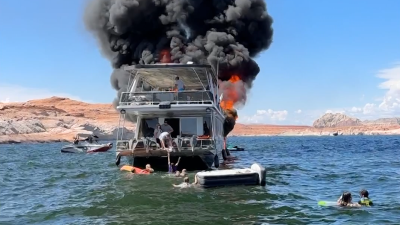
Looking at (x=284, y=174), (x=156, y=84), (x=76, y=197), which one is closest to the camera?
(x=76, y=197)

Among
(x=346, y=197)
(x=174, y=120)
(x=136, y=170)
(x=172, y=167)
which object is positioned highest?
(x=174, y=120)

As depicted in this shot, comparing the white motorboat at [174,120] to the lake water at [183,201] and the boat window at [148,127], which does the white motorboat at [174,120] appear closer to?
the boat window at [148,127]

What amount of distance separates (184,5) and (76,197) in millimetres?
35403

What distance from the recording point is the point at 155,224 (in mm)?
14109

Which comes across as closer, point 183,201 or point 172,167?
point 183,201

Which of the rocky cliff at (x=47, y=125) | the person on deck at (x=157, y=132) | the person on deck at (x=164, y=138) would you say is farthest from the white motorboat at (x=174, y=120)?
the rocky cliff at (x=47, y=125)

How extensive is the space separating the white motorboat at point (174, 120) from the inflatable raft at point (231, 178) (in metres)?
4.33

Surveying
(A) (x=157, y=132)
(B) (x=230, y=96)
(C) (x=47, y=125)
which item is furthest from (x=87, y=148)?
(C) (x=47, y=125)

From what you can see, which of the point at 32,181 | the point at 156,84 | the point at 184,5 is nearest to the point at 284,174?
the point at 156,84

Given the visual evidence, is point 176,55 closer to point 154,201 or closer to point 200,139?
point 200,139

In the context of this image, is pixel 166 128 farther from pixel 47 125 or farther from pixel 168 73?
pixel 47 125

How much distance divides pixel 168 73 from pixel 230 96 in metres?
18.9

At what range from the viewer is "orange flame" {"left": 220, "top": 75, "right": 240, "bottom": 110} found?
157ft

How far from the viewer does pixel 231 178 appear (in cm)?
2083
